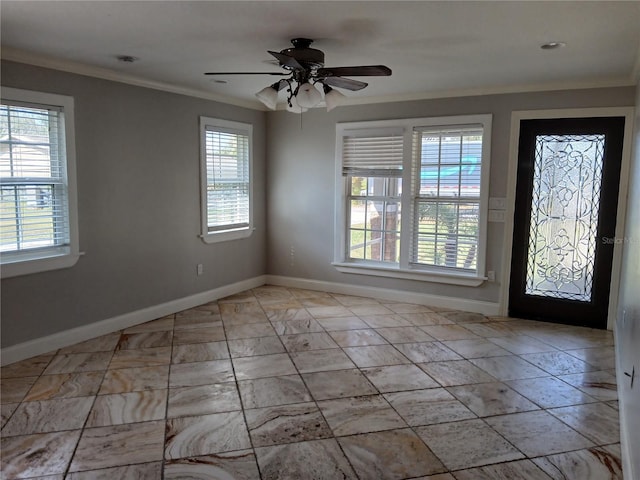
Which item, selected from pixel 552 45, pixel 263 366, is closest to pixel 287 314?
pixel 263 366

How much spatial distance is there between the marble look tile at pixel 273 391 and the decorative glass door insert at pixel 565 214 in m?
2.89

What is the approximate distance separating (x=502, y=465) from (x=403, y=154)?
360 cm

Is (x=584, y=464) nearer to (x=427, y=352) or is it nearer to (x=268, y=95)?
(x=427, y=352)

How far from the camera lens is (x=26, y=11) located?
2.72 meters

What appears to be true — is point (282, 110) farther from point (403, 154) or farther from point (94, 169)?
point (94, 169)

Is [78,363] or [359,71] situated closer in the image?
[359,71]

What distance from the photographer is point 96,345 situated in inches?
163

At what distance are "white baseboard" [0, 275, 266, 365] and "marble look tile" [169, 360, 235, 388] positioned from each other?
1076 mm

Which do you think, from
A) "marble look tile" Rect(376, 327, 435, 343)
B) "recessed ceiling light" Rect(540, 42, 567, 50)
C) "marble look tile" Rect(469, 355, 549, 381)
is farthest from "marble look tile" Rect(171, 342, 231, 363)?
"recessed ceiling light" Rect(540, 42, 567, 50)

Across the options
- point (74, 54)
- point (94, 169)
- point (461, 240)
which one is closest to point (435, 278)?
point (461, 240)

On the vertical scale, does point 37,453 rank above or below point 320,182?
below

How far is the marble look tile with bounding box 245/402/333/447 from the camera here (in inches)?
107

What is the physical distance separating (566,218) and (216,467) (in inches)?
156

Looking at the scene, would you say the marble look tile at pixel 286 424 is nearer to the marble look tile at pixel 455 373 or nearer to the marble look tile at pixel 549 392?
the marble look tile at pixel 455 373
